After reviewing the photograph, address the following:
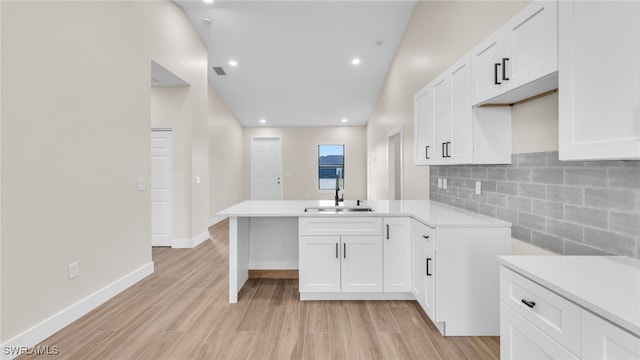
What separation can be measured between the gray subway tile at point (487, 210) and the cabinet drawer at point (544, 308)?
1.07 meters

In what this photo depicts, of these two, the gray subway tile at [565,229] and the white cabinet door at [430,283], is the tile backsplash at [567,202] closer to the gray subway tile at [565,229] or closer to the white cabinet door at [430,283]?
the gray subway tile at [565,229]

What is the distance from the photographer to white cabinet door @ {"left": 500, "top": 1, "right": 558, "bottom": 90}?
136 cm

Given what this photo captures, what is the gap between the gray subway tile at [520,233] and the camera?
74.8 inches

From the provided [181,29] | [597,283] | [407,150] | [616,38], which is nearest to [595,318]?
[597,283]

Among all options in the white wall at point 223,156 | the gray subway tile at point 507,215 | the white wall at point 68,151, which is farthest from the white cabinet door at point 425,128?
the white wall at point 223,156

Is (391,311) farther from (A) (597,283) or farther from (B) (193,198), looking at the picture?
(B) (193,198)

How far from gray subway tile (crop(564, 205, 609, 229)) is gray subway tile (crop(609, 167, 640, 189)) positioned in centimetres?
15

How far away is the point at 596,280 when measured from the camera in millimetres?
1067

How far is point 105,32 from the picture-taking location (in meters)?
2.70

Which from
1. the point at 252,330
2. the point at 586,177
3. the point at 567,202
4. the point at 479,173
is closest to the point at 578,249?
the point at 567,202

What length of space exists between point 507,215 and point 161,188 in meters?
4.66

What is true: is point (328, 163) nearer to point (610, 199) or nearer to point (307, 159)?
point (307, 159)

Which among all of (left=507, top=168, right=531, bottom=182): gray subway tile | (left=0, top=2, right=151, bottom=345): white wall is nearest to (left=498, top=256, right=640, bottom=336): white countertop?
(left=507, top=168, right=531, bottom=182): gray subway tile

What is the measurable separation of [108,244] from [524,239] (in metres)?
3.54
